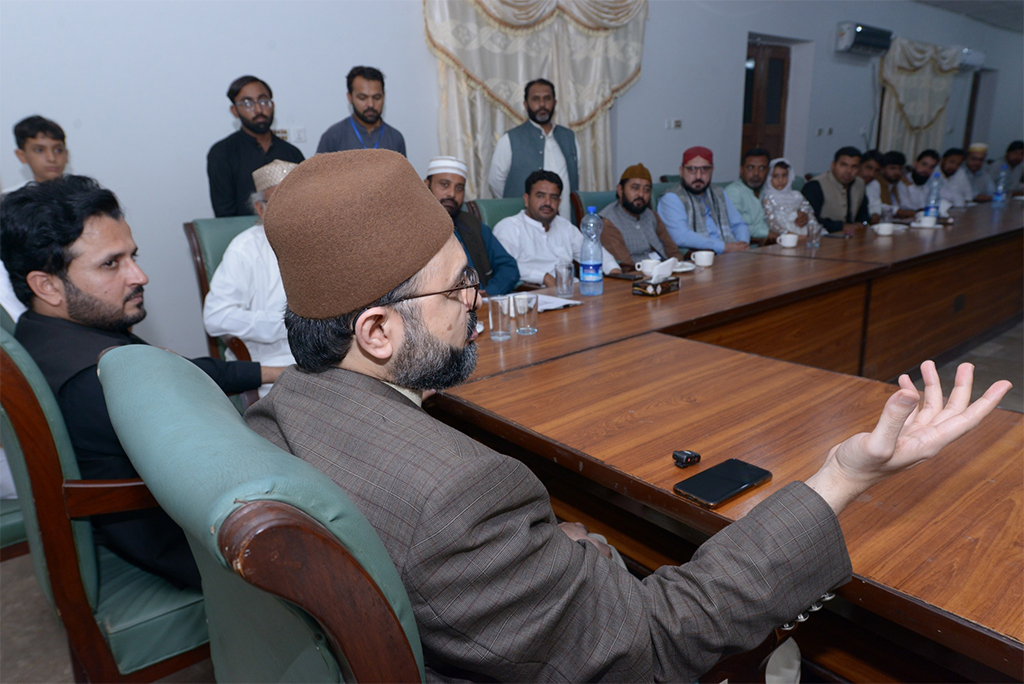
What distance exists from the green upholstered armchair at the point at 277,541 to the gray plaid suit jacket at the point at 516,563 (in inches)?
3.3

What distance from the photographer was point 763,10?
6.55 meters

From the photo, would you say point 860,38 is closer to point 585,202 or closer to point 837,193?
point 837,193

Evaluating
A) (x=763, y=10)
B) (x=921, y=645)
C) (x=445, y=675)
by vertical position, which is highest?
(x=763, y=10)

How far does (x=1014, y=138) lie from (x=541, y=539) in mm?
14369

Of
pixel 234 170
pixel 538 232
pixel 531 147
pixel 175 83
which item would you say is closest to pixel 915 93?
pixel 531 147

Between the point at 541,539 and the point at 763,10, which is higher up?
the point at 763,10

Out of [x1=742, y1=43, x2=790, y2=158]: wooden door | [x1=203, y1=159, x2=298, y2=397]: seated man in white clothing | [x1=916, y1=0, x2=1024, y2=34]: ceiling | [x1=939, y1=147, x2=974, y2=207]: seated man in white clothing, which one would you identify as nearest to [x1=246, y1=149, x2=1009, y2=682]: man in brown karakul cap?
[x1=203, y1=159, x2=298, y2=397]: seated man in white clothing

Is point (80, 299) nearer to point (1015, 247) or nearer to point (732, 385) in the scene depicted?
point (732, 385)

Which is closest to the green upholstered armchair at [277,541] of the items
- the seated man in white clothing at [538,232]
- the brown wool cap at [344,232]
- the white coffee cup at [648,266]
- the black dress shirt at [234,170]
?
the brown wool cap at [344,232]

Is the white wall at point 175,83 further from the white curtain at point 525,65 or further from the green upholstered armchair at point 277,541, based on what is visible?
the green upholstered armchair at point 277,541

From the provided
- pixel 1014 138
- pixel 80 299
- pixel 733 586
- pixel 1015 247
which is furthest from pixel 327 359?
pixel 1014 138

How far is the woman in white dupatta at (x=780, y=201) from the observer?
472 centimetres

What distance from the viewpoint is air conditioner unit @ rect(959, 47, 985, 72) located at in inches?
379

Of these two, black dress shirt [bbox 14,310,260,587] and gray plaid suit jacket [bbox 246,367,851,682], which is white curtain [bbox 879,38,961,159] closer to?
gray plaid suit jacket [bbox 246,367,851,682]
